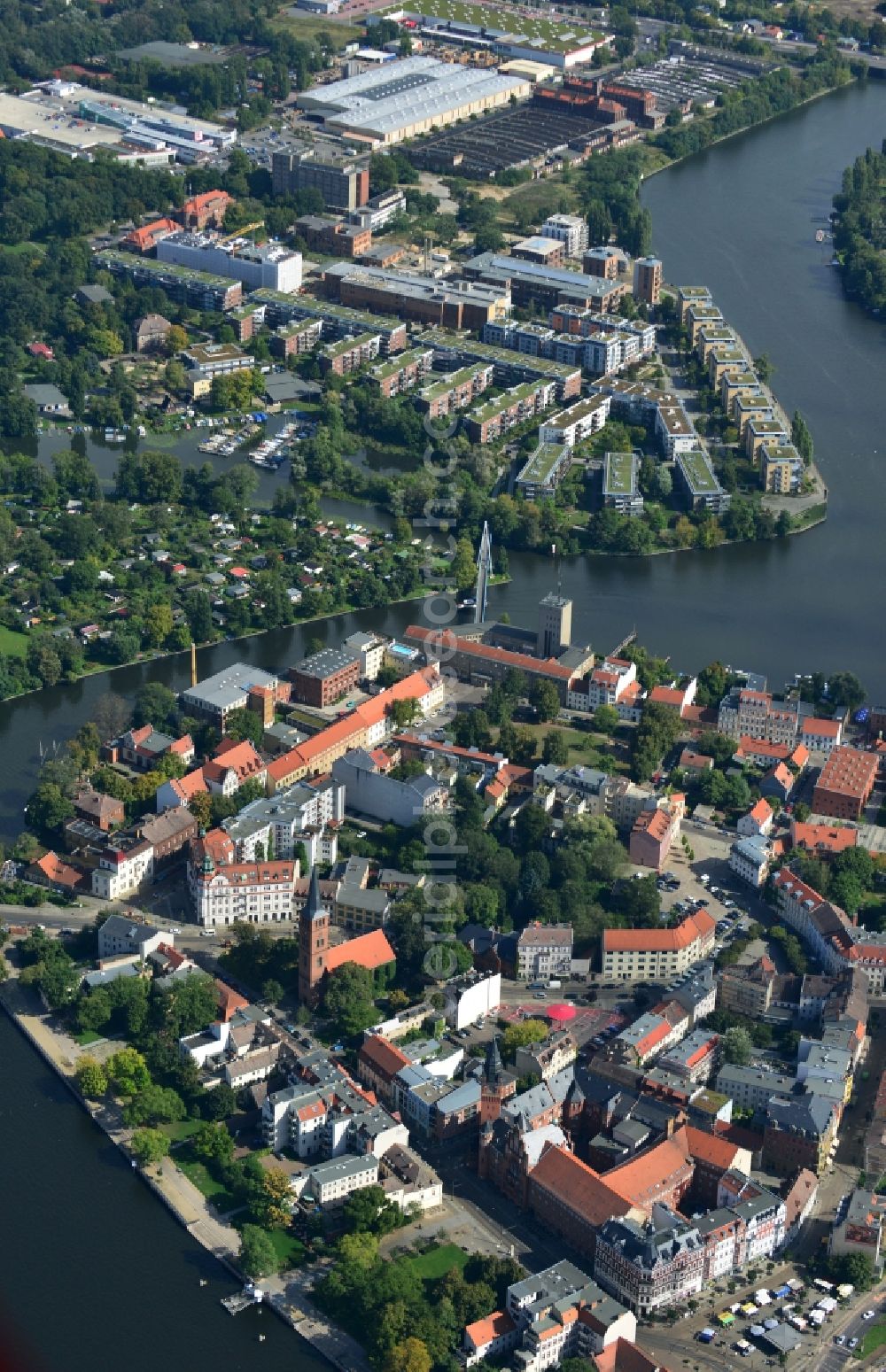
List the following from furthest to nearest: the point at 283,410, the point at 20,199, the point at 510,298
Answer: the point at 20,199, the point at 510,298, the point at 283,410

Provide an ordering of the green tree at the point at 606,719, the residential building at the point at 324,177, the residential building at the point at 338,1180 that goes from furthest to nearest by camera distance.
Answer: the residential building at the point at 324,177 → the green tree at the point at 606,719 → the residential building at the point at 338,1180

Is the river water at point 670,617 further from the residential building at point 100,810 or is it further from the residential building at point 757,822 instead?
the residential building at point 757,822

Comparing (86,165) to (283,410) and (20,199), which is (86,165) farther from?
(283,410)

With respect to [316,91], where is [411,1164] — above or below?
below

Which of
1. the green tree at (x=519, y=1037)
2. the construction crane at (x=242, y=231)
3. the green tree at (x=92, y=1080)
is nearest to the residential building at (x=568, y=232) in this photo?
the construction crane at (x=242, y=231)

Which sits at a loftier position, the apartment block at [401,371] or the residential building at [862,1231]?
the apartment block at [401,371]

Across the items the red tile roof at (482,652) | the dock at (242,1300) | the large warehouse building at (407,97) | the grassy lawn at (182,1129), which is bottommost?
the dock at (242,1300)

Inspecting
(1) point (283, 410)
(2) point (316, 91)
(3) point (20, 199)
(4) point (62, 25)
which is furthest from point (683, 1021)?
(4) point (62, 25)

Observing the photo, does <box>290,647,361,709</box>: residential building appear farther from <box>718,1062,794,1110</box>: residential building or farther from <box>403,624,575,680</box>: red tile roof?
<box>718,1062,794,1110</box>: residential building
